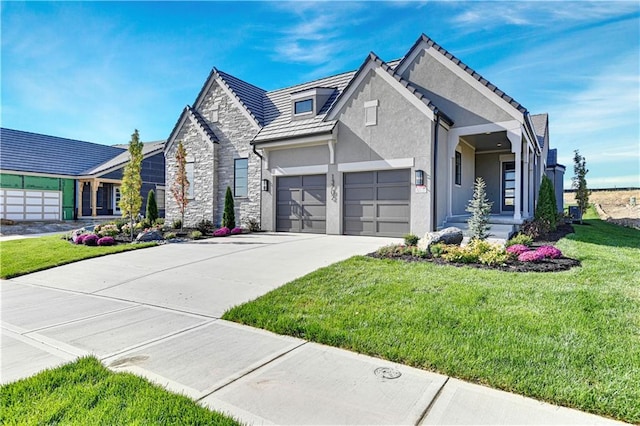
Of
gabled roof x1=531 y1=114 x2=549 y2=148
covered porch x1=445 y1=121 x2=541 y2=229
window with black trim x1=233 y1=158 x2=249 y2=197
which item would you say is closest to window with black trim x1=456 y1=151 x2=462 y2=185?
covered porch x1=445 y1=121 x2=541 y2=229

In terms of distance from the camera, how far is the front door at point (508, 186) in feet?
55.6

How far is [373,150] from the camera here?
12.6m

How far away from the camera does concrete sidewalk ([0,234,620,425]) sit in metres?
2.61

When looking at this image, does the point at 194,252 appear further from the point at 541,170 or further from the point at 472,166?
the point at 541,170

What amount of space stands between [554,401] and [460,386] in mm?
670

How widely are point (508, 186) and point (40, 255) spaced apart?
18.8 meters

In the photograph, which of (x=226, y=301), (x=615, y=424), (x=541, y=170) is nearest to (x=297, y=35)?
(x=226, y=301)

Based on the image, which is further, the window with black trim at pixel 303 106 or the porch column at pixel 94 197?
the porch column at pixel 94 197

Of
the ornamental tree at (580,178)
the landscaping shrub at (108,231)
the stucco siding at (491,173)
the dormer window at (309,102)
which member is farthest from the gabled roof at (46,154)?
the ornamental tree at (580,178)

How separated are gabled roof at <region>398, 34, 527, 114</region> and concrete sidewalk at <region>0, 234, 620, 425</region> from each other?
893cm

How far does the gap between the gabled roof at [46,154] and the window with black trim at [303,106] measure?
63.1 feet

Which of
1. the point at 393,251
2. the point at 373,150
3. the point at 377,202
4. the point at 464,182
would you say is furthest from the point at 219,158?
the point at 393,251

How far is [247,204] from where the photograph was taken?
16312 mm

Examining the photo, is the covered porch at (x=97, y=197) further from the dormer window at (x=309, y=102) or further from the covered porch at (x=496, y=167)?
the covered porch at (x=496, y=167)
